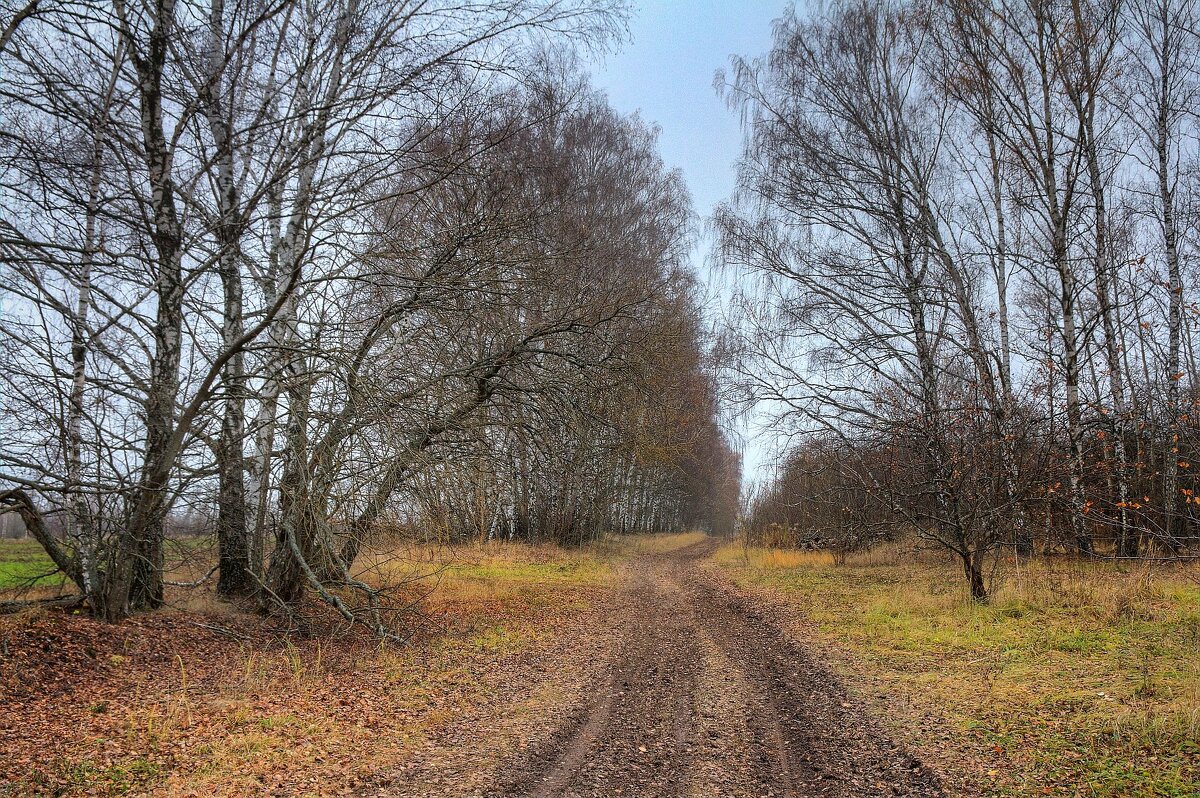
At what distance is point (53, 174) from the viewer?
5.15 m

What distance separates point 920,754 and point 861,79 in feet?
38.1

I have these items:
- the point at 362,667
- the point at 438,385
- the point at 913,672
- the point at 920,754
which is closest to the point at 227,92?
the point at 438,385

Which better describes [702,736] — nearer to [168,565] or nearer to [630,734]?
[630,734]

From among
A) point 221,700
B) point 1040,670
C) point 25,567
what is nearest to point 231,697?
point 221,700

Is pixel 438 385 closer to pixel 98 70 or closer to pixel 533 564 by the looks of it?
pixel 98 70

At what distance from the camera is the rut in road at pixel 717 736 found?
3926mm

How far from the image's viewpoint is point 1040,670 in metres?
5.85

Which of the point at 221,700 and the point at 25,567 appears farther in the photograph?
the point at 25,567

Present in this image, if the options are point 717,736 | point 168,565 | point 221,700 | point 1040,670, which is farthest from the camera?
point 168,565

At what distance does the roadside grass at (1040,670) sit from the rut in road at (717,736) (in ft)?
1.39

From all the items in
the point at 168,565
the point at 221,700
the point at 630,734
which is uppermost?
the point at 168,565

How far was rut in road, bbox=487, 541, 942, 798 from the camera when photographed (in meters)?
3.93

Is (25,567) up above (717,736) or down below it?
above

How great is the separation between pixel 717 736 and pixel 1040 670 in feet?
10.6
